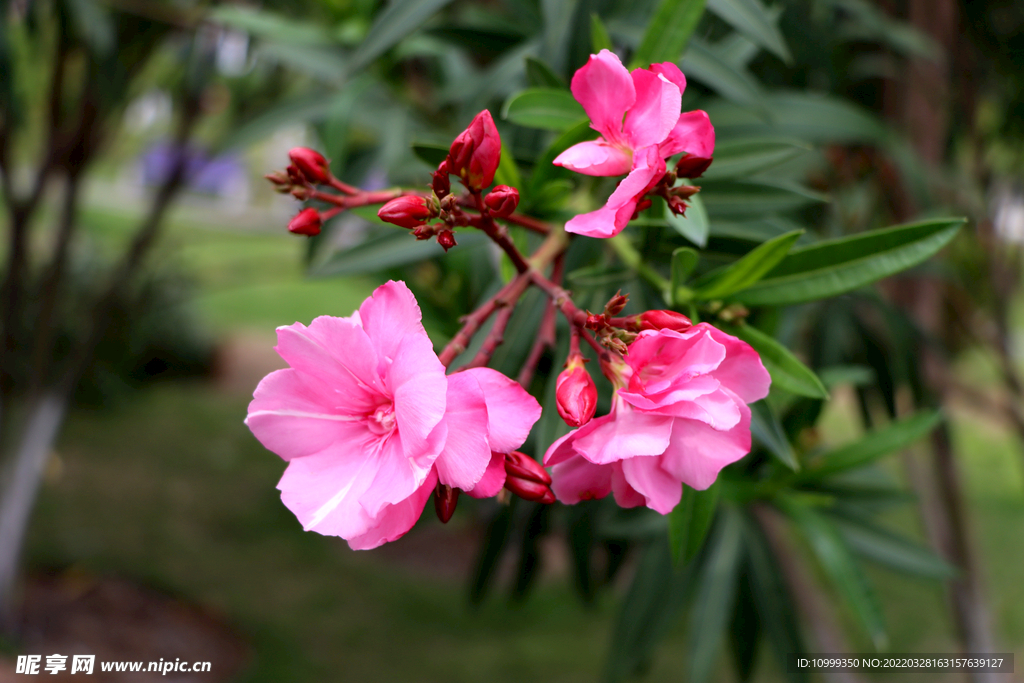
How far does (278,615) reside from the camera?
3148mm

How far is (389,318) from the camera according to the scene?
1.60 feet

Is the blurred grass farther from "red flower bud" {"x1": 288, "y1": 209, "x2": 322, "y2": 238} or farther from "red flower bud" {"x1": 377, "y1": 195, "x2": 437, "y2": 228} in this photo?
"red flower bud" {"x1": 377, "y1": 195, "x2": 437, "y2": 228}

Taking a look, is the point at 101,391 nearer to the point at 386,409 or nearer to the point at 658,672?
the point at 658,672

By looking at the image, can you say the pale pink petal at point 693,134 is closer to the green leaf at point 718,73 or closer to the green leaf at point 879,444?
the green leaf at point 718,73

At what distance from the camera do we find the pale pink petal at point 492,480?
48 centimetres

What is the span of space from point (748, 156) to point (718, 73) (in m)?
0.13

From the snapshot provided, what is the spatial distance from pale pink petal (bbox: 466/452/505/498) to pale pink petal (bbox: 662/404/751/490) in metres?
0.12

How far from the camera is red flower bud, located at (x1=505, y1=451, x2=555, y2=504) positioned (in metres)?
0.50

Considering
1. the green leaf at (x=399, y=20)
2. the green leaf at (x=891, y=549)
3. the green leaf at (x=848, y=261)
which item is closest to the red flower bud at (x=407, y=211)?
the green leaf at (x=848, y=261)

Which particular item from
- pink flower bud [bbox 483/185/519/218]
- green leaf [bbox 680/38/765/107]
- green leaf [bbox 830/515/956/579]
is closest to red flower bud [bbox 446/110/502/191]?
pink flower bud [bbox 483/185/519/218]

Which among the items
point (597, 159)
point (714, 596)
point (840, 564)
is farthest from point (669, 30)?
point (714, 596)

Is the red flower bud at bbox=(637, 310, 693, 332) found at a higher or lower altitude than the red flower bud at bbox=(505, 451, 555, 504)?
higher

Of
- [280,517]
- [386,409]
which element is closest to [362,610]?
[280,517]

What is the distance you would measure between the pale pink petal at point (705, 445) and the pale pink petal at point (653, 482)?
1 cm
